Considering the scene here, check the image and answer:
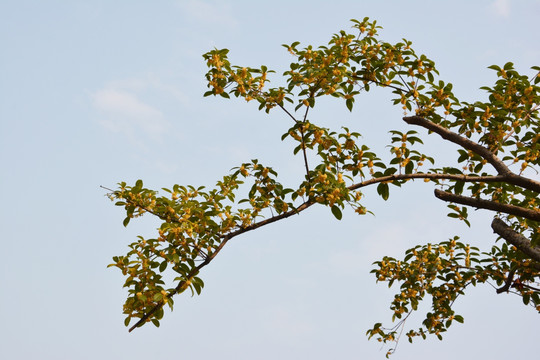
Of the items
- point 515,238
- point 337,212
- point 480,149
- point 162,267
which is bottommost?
point 162,267

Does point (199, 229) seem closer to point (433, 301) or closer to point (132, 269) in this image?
point (132, 269)

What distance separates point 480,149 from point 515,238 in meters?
1.35

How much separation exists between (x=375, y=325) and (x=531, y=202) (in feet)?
8.37

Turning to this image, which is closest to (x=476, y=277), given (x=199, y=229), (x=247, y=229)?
(x=247, y=229)

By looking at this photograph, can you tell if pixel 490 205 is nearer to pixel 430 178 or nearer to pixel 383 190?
pixel 430 178

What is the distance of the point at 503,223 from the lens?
6215 mm

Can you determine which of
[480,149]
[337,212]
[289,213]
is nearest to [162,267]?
[289,213]

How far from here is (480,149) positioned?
5.15 m

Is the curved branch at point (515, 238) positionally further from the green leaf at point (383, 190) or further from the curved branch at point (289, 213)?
the green leaf at point (383, 190)

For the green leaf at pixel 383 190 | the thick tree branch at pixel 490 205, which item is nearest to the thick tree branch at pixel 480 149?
the thick tree branch at pixel 490 205

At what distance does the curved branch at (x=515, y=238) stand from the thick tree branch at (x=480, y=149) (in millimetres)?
779

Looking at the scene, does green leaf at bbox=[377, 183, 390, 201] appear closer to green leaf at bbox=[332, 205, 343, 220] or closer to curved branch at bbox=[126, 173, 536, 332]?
curved branch at bbox=[126, 173, 536, 332]

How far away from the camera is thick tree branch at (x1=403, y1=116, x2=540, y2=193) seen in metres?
4.91

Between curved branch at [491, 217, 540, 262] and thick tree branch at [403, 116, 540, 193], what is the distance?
78 centimetres
